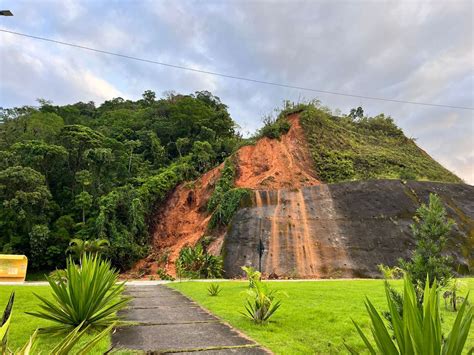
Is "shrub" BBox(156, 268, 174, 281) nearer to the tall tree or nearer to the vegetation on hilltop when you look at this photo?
the tall tree

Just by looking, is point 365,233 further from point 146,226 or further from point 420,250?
point 146,226

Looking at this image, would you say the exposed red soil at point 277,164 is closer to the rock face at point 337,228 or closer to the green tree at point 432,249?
the rock face at point 337,228

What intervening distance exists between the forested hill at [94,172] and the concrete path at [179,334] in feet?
65.9

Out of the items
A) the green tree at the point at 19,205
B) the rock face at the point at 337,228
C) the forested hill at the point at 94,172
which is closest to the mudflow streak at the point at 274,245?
the rock face at the point at 337,228

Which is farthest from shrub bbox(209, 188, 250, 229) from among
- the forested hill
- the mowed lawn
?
the mowed lawn

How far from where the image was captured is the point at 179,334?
585cm

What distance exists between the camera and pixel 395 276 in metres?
18.2

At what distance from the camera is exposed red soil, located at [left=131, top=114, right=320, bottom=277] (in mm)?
27734

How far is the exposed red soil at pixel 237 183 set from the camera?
27.7 m

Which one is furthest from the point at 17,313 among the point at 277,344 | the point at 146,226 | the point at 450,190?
the point at 450,190

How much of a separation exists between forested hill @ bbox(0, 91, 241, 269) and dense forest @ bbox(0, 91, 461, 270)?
9cm

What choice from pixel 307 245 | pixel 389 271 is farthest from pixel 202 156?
pixel 389 271

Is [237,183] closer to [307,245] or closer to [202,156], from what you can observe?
[202,156]

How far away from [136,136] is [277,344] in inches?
1597
